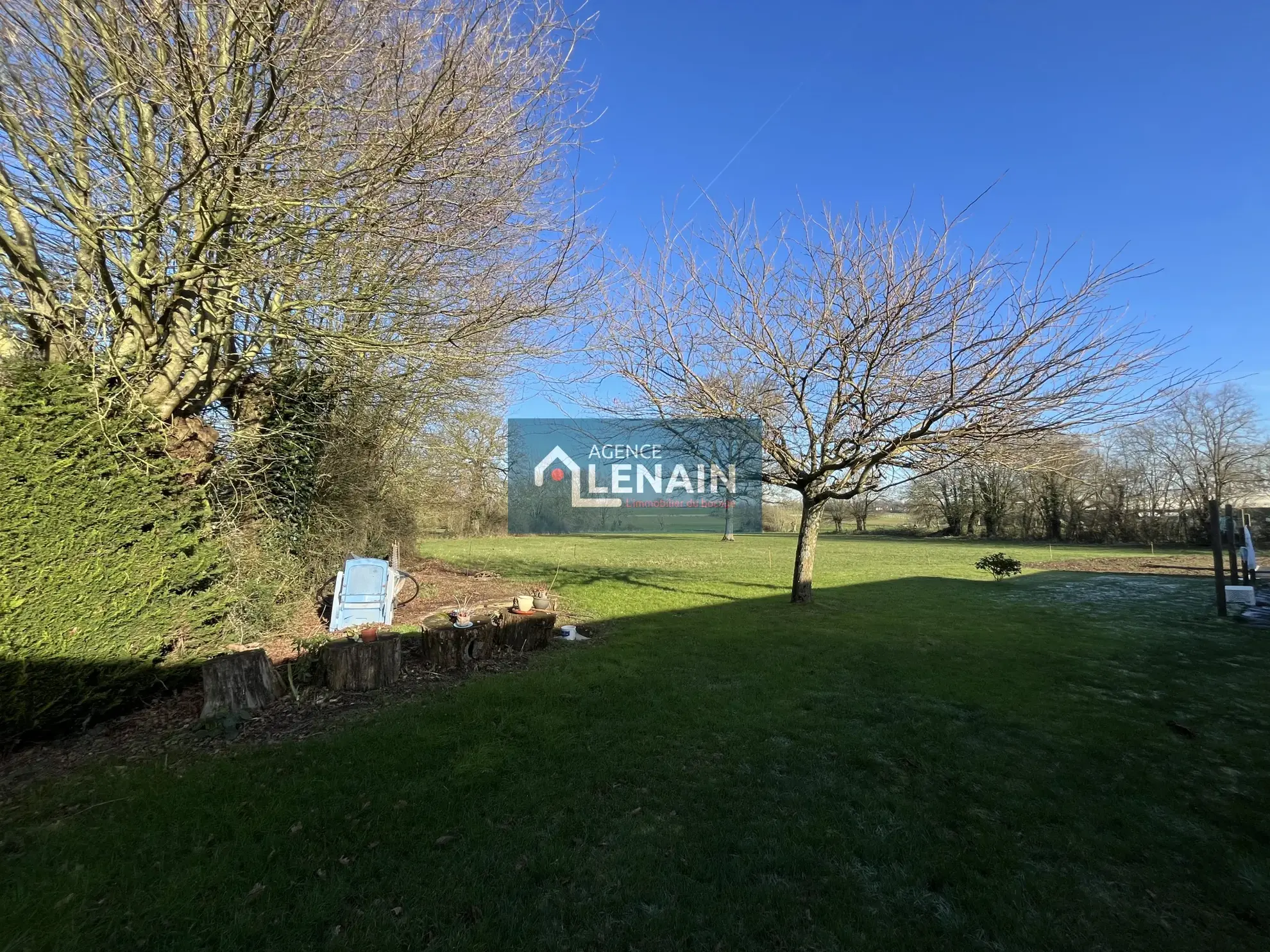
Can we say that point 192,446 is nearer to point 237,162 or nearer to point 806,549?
point 237,162

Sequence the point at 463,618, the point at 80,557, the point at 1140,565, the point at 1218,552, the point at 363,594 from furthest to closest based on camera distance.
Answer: the point at 1140,565 → the point at 1218,552 → the point at 363,594 → the point at 463,618 → the point at 80,557

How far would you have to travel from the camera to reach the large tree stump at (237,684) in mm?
4125

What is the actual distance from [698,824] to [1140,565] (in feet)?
71.6

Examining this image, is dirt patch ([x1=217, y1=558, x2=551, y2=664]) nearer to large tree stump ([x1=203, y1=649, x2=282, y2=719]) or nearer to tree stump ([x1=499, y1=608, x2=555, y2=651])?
large tree stump ([x1=203, y1=649, x2=282, y2=719])

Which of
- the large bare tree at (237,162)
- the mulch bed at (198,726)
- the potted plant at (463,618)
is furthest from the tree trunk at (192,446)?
the potted plant at (463,618)

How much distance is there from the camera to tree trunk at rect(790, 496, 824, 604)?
940 cm

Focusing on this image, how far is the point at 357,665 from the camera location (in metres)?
4.90

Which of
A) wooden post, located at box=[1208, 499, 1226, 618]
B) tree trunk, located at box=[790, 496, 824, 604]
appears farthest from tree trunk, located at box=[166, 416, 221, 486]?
wooden post, located at box=[1208, 499, 1226, 618]

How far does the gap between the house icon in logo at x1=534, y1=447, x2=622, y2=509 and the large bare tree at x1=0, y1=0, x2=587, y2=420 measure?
2774cm

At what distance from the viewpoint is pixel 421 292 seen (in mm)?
6039

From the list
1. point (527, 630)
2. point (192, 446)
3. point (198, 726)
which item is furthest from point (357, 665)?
point (192, 446)

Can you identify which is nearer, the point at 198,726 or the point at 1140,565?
the point at 198,726

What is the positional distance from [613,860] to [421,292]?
5.53 m

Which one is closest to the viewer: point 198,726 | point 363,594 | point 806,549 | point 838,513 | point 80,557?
point 80,557
